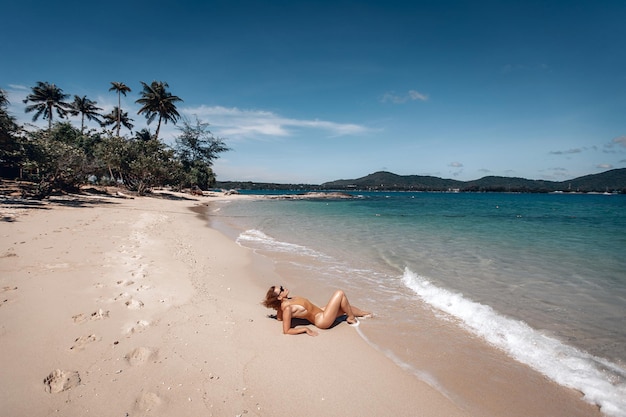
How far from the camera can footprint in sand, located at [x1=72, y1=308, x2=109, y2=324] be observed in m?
4.00

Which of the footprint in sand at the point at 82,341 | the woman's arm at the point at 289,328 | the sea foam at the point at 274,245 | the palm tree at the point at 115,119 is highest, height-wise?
the palm tree at the point at 115,119

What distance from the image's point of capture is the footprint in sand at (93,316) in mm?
4004

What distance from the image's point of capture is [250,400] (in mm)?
2850

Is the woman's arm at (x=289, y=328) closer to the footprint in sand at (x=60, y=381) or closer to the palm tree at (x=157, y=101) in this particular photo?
the footprint in sand at (x=60, y=381)

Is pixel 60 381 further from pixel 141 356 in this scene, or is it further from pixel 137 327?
pixel 137 327

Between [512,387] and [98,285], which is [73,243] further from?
[512,387]

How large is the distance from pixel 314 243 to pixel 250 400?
31.9 feet

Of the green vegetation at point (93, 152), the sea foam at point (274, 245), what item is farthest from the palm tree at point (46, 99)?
the sea foam at point (274, 245)

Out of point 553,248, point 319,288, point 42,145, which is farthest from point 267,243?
point 42,145

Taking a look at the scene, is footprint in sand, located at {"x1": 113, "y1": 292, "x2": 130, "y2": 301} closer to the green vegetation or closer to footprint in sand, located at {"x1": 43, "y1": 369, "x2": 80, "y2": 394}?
footprint in sand, located at {"x1": 43, "y1": 369, "x2": 80, "y2": 394}

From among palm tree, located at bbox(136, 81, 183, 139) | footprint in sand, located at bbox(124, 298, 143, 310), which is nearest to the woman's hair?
footprint in sand, located at bbox(124, 298, 143, 310)

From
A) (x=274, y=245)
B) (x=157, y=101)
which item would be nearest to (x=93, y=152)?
(x=157, y=101)

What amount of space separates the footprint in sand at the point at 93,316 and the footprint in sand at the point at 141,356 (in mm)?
1152

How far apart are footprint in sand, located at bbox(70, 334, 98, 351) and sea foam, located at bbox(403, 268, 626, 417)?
18.7 ft
